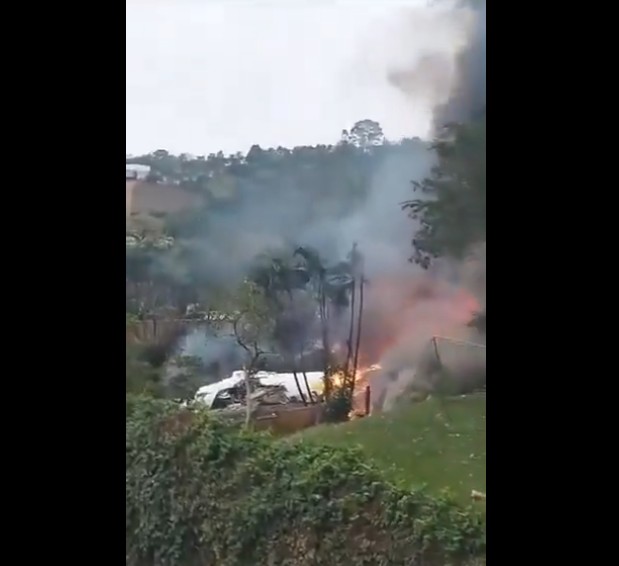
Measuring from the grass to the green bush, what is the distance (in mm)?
26

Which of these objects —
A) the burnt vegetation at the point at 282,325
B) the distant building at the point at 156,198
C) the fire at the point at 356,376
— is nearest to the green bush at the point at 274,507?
the burnt vegetation at the point at 282,325

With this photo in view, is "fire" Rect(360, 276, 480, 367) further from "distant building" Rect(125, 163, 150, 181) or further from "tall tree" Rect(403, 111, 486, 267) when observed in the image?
"distant building" Rect(125, 163, 150, 181)

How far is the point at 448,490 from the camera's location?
142 centimetres

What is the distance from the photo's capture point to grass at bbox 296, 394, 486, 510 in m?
1.41

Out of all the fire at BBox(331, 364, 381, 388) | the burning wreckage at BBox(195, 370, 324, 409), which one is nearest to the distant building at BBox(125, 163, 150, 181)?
the burning wreckage at BBox(195, 370, 324, 409)

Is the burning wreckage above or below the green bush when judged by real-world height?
above

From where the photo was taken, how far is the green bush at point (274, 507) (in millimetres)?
1385

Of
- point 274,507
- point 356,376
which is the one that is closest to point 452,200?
point 356,376

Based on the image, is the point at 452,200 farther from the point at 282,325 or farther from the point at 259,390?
the point at 259,390

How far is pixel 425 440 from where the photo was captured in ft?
4.75

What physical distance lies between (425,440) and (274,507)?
30 centimetres

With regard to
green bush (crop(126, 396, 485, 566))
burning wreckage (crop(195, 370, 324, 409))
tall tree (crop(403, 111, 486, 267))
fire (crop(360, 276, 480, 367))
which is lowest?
green bush (crop(126, 396, 485, 566))
